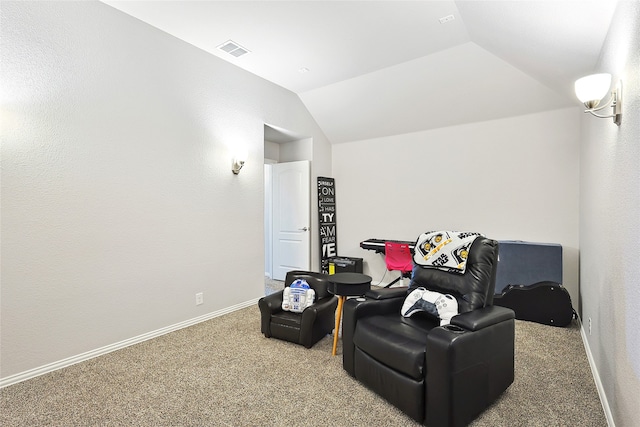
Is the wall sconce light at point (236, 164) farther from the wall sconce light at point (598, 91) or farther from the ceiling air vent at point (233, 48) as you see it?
the wall sconce light at point (598, 91)

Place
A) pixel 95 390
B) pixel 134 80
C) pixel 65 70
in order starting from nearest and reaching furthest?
pixel 95 390
pixel 65 70
pixel 134 80

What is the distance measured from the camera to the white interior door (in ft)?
17.3

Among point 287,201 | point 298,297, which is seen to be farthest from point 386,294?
point 287,201

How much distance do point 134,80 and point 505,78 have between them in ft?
13.0

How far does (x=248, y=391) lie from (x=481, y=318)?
1622 mm

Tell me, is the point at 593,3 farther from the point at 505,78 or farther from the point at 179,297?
the point at 179,297

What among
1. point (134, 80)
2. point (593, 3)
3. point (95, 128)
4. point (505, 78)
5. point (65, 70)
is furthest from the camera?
point (505, 78)

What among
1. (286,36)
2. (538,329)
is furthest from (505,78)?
(538,329)

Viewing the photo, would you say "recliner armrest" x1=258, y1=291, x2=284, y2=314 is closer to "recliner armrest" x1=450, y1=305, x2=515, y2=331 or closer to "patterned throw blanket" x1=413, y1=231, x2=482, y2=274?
"patterned throw blanket" x1=413, y1=231, x2=482, y2=274

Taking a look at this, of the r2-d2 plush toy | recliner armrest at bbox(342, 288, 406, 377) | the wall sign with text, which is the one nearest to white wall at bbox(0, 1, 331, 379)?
the r2-d2 plush toy

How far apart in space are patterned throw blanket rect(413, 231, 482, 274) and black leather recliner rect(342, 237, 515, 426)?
6cm

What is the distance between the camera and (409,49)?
3.58 metres

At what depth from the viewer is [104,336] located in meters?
2.85

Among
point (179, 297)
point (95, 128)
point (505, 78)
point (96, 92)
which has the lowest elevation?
point (179, 297)
